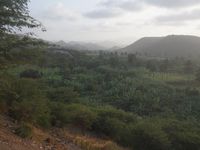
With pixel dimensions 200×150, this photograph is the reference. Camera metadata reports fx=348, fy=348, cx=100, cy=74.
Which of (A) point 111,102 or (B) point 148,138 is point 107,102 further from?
(B) point 148,138

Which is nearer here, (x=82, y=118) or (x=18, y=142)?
(x=18, y=142)

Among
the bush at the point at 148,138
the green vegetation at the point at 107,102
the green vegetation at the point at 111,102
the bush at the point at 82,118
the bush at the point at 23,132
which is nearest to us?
the bush at the point at 23,132

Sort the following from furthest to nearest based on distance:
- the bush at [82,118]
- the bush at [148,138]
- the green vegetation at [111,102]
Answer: the bush at [82,118]
the bush at [148,138]
the green vegetation at [111,102]

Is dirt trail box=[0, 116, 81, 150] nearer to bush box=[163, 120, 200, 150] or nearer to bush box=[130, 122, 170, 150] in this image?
bush box=[130, 122, 170, 150]

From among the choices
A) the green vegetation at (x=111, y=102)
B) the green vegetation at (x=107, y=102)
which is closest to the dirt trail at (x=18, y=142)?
the green vegetation at (x=107, y=102)

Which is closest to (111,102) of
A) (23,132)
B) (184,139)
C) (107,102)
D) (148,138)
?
(107,102)

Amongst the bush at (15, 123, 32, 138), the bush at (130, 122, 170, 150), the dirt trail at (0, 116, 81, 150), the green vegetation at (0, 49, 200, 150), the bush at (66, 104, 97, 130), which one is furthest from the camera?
the bush at (66, 104, 97, 130)

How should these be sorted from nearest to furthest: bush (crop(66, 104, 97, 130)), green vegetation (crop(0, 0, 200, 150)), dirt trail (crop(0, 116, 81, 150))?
dirt trail (crop(0, 116, 81, 150)), green vegetation (crop(0, 0, 200, 150)), bush (crop(66, 104, 97, 130))

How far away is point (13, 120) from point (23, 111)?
1462mm

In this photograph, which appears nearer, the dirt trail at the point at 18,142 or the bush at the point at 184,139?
the dirt trail at the point at 18,142

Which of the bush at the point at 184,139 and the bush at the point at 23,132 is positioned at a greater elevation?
the bush at the point at 23,132

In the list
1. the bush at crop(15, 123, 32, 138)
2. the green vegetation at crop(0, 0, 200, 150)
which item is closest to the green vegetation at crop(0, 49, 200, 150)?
the green vegetation at crop(0, 0, 200, 150)

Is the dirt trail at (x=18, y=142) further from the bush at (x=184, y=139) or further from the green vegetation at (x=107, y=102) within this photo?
the bush at (x=184, y=139)

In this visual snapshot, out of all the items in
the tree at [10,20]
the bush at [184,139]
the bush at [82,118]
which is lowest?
the bush at [184,139]
